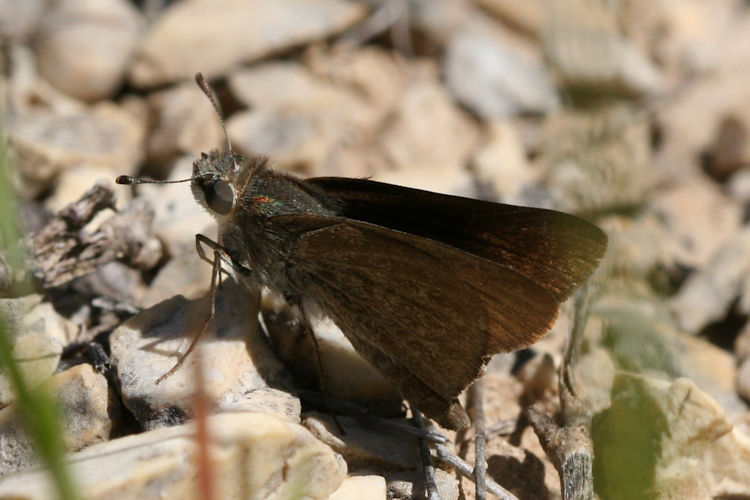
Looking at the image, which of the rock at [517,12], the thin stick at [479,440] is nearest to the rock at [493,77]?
the rock at [517,12]

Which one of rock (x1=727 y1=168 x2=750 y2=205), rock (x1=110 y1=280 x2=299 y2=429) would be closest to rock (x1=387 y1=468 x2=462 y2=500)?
rock (x1=110 y1=280 x2=299 y2=429)

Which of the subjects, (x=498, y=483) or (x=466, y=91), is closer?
(x=498, y=483)

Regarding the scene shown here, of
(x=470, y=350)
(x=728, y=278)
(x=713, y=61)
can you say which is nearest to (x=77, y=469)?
(x=470, y=350)

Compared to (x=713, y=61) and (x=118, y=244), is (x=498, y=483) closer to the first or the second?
(x=118, y=244)

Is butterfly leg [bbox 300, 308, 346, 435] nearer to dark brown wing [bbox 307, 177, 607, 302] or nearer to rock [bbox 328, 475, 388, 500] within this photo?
rock [bbox 328, 475, 388, 500]

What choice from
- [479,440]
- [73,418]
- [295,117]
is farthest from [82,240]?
[295,117]
